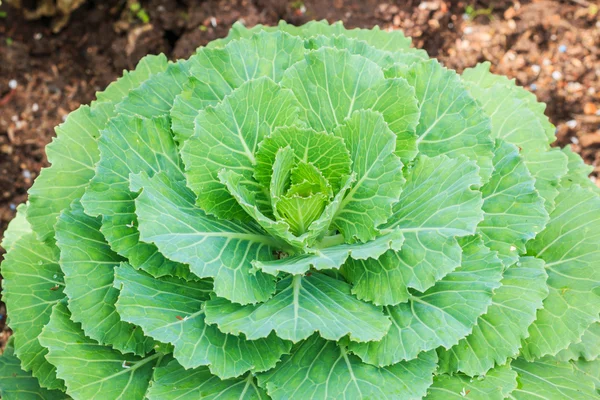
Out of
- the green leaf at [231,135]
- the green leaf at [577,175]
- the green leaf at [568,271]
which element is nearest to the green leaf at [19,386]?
the green leaf at [231,135]

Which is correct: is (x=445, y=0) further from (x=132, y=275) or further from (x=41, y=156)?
(x=132, y=275)

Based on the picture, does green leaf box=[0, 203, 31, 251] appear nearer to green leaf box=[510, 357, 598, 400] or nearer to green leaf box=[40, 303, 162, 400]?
green leaf box=[40, 303, 162, 400]

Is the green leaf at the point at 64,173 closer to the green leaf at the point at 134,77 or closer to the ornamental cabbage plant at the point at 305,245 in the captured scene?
the ornamental cabbage plant at the point at 305,245

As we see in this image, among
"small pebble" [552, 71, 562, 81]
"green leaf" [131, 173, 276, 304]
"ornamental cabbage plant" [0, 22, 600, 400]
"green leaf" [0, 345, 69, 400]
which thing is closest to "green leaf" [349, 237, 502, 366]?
"ornamental cabbage plant" [0, 22, 600, 400]

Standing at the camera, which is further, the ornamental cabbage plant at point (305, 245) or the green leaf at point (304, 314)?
the ornamental cabbage plant at point (305, 245)

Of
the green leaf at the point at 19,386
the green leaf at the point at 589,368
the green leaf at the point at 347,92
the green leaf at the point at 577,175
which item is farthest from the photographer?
the green leaf at the point at 577,175

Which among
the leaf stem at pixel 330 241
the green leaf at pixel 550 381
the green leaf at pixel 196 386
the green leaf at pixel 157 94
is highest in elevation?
the green leaf at pixel 157 94
